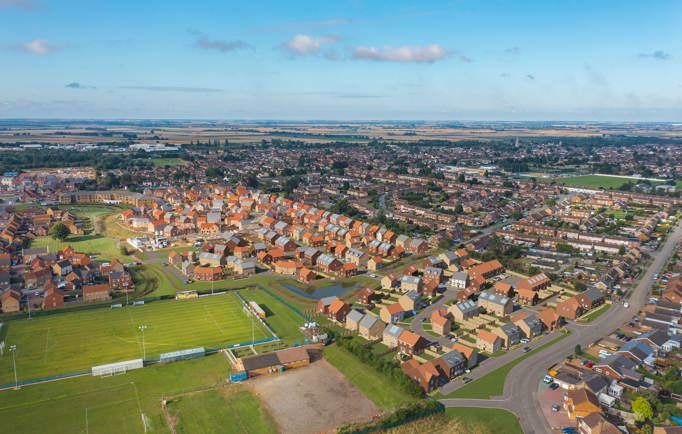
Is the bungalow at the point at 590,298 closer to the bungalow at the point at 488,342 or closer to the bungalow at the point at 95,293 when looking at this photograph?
the bungalow at the point at 488,342

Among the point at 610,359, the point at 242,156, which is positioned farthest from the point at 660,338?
the point at 242,156

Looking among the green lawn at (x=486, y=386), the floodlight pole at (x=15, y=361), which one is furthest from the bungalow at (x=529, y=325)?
the floodlight pole at (x=15, y=361)

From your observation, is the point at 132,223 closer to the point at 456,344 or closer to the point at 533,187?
the point at 456,344

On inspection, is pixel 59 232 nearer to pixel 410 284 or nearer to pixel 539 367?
pixel 410 284

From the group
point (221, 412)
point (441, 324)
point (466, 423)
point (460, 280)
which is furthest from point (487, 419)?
point (460, 280)

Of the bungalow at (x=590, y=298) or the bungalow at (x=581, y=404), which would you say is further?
the bungalow at (x=590, y=298)
